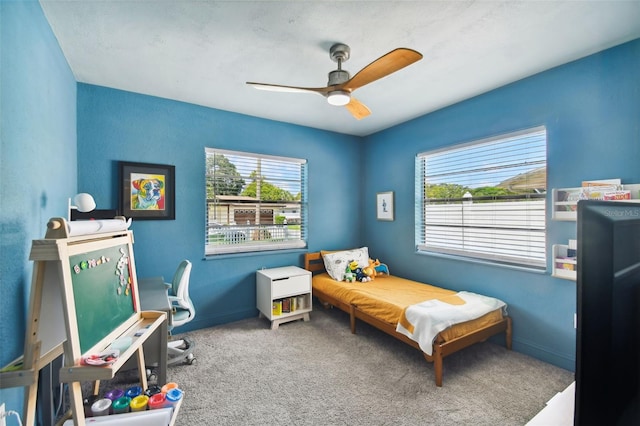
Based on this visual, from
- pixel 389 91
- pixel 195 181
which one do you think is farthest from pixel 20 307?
pixel 389 91

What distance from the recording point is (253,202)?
355 cm

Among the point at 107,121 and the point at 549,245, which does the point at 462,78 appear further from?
the point at 107,121

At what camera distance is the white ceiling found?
1647 millimetres

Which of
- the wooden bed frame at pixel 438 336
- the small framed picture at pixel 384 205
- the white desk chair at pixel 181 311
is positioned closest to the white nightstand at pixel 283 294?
the wooden bed frame at pixel 438 336


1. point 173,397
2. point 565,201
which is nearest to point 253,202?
point 173,397

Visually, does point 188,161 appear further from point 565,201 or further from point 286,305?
point 565,201

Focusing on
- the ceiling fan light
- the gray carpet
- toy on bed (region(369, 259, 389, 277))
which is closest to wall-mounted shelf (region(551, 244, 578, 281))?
the gray carpet

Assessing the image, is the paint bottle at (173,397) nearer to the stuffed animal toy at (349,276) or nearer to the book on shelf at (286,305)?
the book on shelf at (286,305)

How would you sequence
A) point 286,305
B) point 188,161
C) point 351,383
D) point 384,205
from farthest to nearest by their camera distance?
point 384,205, point 286,305, point 188,161, point 351,383

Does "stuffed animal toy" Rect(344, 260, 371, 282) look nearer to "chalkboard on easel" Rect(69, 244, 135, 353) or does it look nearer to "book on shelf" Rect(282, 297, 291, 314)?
"book on shelf" Rect(282, 297, 291, 314)

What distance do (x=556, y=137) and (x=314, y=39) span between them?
2204mm

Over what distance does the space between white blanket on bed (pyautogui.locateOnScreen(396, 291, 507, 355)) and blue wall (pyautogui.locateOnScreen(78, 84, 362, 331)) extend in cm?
186

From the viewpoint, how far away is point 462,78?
8.20ft

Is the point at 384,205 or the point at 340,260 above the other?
the point at 384,205
